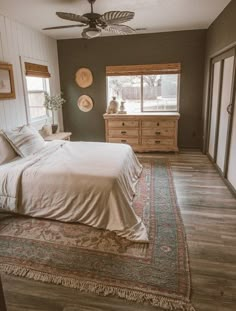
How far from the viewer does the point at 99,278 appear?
1.88m

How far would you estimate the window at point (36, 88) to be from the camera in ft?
14.8

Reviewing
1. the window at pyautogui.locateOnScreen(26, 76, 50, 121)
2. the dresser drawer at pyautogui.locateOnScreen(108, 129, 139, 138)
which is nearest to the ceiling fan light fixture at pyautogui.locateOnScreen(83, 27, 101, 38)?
the window at pyautogui.locateOnScreen(26, 76, 50, 121)

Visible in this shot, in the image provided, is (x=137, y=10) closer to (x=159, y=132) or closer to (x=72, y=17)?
(x=72, y=17)

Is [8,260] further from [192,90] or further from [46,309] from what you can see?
[192,90]

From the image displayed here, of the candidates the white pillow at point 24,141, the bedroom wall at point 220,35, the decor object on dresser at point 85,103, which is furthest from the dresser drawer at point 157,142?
the white pillow at point 24,141

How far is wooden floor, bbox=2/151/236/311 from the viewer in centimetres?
167

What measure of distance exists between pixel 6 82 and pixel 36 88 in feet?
3.51

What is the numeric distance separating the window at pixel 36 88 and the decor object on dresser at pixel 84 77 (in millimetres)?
791

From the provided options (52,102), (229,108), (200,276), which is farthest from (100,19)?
(200,276)

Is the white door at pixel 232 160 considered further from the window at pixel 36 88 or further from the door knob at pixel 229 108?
the window at pixel 36 88

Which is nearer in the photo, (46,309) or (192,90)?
(46,309)

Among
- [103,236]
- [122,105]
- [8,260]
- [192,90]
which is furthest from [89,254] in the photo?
[192,90]

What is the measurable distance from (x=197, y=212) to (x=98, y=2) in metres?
3.07

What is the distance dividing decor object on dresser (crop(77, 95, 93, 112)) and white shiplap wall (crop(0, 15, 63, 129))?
1.22m
